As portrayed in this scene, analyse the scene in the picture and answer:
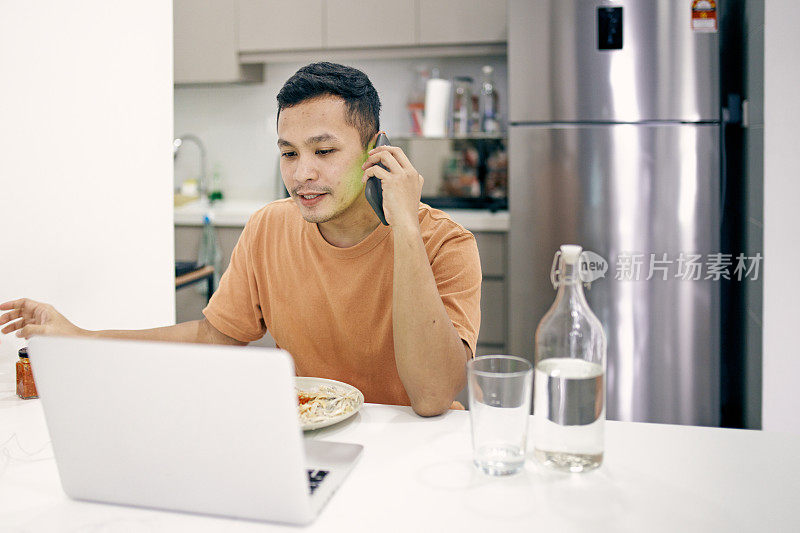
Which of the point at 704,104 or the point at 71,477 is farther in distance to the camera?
the point at 704,104

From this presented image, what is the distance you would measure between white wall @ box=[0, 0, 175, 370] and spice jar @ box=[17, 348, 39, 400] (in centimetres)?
14

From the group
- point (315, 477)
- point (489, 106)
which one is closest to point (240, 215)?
point (489, 106)

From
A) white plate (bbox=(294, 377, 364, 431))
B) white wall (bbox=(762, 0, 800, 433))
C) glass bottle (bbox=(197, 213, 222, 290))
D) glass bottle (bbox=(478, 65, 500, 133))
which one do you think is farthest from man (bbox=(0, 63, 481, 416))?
glass bottle (bbox=(478, 65, 500, 133))

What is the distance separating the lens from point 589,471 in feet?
2.87

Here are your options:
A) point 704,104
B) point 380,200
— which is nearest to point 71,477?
point 380,200

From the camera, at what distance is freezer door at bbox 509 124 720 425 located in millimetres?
2617

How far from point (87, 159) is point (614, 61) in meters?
1.81

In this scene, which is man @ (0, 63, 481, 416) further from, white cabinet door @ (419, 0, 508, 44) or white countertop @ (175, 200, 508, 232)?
white cabinet door @ (419, 0, 508, 44)

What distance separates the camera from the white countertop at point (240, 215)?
303cm

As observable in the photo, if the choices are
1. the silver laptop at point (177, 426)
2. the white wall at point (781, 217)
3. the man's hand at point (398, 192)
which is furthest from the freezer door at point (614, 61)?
the silver laptop at point (177, 426)

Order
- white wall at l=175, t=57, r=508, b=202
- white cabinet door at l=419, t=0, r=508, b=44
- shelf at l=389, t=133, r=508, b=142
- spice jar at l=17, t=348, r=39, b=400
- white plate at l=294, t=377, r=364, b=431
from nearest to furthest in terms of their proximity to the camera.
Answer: white plate at l=294, t=377, r=364, b=431 < spice jar at l=17, t=348, r=39, b=400 < white cabinet door at l=419, t=0, r=508, b=44 < shelf at l=389, t=133, r=508, b=142 < white wall at l=175, t=57, r=508, b=202

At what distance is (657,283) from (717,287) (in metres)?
0.21

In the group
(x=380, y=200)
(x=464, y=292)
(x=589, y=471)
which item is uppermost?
(x=380, y=200)

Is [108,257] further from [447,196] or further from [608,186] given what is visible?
[447,196]
